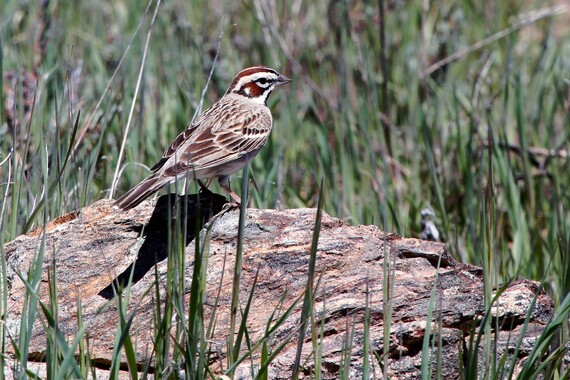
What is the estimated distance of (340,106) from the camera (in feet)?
21.9

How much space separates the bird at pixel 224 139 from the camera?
418 cm

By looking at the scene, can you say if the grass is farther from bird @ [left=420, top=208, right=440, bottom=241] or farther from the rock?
the rock

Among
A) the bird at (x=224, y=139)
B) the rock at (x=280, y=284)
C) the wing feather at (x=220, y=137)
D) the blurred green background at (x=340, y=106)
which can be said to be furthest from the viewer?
the blurred green background at (x=340, y=106)

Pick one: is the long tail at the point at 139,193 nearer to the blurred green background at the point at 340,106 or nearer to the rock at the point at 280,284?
the rock at the point at 280,284

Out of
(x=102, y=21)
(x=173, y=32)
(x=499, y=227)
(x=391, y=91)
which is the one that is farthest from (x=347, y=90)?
(x=499, y=227)

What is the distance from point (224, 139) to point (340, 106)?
1.93 metres

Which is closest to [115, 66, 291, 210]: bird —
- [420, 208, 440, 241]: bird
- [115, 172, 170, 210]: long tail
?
[115, 172, 170, 210]: long tail

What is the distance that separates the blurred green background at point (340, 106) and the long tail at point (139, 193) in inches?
16.8

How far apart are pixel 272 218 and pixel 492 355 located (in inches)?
45.4

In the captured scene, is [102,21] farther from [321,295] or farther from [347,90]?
[321,295]

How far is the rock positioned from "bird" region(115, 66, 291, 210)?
0.61 ft

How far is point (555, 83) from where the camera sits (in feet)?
21.9

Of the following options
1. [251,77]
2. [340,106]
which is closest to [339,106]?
[340,106]

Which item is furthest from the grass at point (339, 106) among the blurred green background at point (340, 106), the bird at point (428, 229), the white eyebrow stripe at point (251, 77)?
the white eyebrow stripe at point (251, 77)
